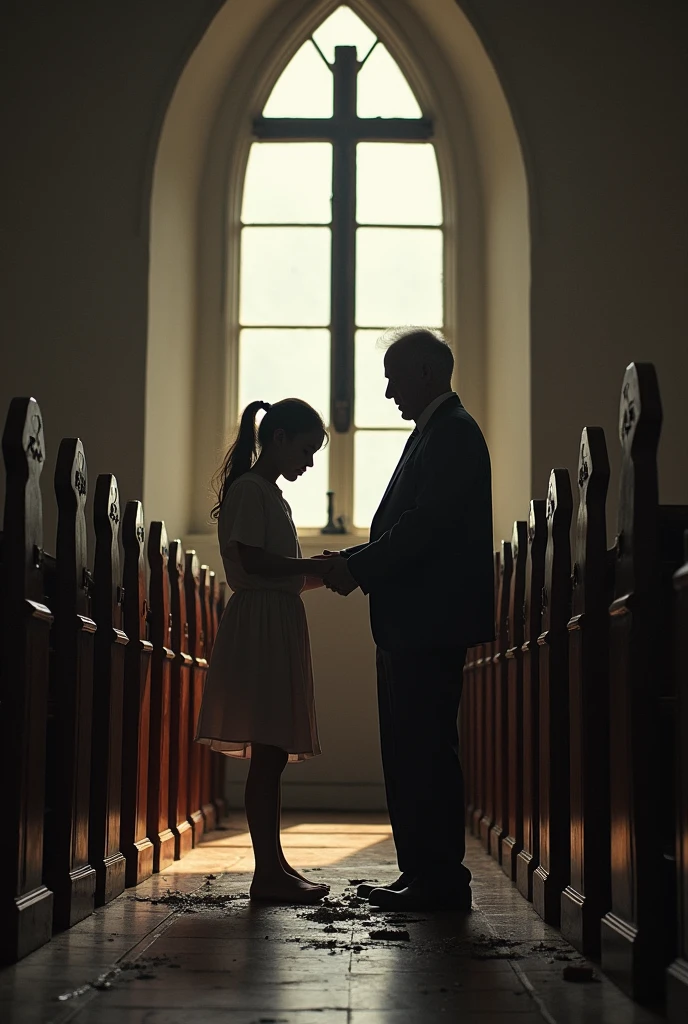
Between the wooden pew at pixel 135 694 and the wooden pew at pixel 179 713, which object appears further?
the wooden pew at pixel 179 713

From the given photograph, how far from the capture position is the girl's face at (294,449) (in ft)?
11.7

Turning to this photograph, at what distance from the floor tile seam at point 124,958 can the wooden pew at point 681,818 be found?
3.21 ft

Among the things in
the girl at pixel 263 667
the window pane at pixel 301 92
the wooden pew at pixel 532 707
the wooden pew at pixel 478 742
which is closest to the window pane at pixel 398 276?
the window pane at pixel 301 92

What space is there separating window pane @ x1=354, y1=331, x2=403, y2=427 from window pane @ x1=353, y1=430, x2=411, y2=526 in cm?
7

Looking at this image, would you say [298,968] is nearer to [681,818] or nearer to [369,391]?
[681,818]

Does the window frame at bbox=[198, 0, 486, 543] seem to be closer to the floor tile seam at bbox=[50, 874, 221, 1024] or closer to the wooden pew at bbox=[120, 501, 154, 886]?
the wooden pew at bbox=[120, 501, 154, 886]

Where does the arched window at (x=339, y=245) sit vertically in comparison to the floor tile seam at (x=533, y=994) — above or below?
above

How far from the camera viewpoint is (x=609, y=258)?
716cm

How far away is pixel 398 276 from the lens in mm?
8414

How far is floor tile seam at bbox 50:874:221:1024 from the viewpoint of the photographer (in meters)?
2.09

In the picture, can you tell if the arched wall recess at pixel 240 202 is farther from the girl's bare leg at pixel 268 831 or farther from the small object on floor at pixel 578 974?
the small object on floor at pixel 578 974

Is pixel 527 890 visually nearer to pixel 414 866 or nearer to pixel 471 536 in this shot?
pixel 414 866

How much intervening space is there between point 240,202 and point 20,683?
623cm

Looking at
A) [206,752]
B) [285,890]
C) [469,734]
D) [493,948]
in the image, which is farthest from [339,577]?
[469,734]
